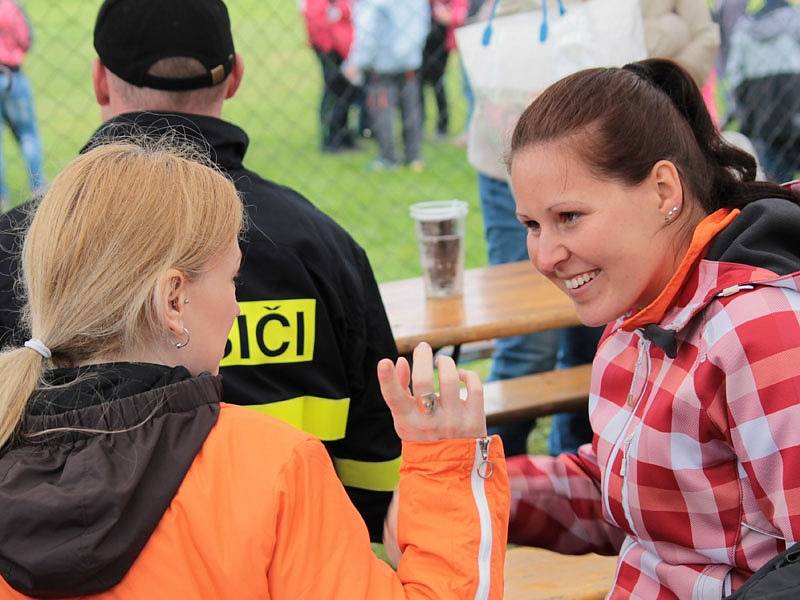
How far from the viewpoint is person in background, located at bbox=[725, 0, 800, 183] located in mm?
6617

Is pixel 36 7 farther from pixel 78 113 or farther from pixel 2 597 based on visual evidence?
pixel 2 597

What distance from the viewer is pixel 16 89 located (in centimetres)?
784

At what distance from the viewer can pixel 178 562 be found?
1.31 m

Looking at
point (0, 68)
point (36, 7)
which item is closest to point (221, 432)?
point (0, 68)

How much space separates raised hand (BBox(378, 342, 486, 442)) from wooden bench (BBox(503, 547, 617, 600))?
0.89 m

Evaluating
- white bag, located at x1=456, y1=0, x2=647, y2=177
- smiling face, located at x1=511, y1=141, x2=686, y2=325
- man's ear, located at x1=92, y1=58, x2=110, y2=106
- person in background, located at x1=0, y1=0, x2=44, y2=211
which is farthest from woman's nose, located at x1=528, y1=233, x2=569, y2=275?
person in background, located at x1=0, y1=0, x2=44, y2=211

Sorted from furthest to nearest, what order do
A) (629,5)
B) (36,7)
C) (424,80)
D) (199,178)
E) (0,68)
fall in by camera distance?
(36,7)
(424,80)
(0,68)
(629,5)
(199,178)

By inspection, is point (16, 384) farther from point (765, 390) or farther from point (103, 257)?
point (765, 390)

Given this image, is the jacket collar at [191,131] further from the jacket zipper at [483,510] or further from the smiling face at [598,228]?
the jacket zipper at [483,510]

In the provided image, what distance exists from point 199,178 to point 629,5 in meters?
2.14

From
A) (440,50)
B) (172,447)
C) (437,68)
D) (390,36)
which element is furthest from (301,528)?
(437,68)

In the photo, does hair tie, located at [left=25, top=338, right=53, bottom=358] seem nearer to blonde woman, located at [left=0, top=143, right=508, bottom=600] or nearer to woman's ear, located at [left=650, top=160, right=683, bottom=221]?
blonde woman, located at [left=0, top=143, right=508, bottom=600]

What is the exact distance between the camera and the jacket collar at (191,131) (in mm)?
2076

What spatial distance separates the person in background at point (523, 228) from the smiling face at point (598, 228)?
1739mm
